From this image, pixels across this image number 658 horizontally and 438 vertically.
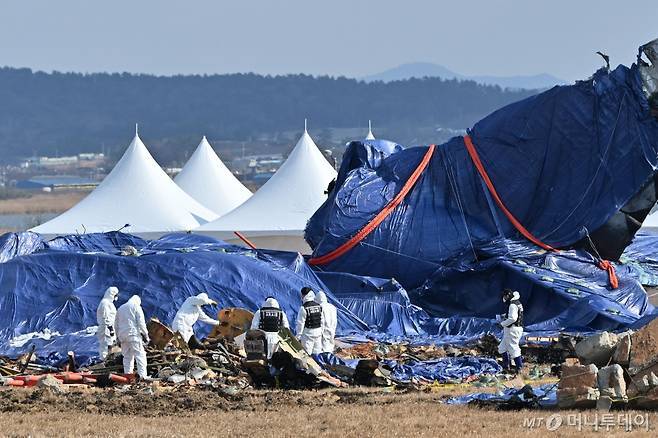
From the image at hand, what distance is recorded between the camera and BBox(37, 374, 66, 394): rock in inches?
742

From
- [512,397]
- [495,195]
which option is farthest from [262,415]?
[495,195]

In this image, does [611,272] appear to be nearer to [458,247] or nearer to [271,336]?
[458,247]

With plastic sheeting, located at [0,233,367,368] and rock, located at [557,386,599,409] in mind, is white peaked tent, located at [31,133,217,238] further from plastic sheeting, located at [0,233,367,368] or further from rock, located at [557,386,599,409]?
rock, located at [557,386,599,409]

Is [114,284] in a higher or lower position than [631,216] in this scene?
lower

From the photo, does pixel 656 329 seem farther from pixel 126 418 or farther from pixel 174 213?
pixel 174 213

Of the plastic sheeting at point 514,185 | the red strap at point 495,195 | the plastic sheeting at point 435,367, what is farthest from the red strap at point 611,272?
the plastic sheeting at point 435,367

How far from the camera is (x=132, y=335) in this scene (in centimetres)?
1975

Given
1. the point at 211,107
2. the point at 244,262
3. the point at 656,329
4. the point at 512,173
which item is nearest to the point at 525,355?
the point at 656,329

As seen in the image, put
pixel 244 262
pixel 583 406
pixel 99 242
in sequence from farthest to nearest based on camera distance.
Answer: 1. pixel 99 242
2. pixel 244 262
3. pixel 583 406

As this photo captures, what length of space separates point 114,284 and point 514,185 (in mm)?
8518

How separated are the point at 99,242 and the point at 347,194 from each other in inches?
192

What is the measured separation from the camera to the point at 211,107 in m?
196

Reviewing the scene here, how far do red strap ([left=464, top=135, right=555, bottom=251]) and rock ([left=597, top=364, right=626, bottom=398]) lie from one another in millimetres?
11969

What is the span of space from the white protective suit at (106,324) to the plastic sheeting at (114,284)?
2.04 feet
